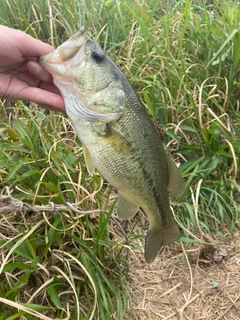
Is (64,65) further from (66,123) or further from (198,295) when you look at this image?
(198,295)

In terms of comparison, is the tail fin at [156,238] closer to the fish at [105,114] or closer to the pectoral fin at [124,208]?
the pectoral fin at [124,208]

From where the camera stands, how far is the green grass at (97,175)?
1979 millimetres

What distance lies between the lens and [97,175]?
2.40 m


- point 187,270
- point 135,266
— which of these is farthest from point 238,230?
point 135,266

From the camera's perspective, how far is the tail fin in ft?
5.96

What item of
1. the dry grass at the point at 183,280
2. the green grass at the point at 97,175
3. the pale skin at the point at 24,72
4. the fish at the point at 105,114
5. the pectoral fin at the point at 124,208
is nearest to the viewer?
the fish at the point at 105,114

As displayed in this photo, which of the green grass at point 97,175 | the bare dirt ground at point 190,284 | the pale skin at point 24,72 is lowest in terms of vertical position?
the bare dirt ground at point 190,284

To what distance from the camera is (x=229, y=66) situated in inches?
122

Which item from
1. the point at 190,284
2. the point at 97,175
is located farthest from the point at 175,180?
the point at 190,284

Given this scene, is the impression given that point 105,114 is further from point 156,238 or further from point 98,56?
point 156,238

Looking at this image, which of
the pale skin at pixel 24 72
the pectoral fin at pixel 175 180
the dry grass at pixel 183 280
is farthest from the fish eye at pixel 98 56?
the dry grass at pixel 183 280

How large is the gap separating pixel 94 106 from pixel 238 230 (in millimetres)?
1549

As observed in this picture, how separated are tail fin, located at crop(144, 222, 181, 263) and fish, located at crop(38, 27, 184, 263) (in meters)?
0.30

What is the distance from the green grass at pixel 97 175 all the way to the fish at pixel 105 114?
0.45m
